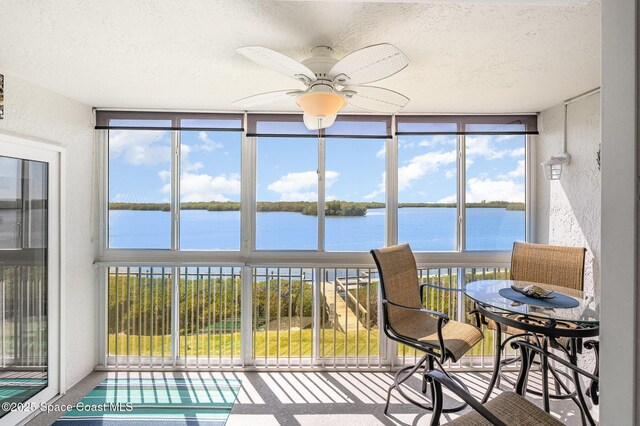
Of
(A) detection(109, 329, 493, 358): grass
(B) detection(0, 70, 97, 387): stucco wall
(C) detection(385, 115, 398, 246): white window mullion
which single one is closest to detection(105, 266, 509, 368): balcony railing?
(A) detection(109, 329, 493, 358): grass

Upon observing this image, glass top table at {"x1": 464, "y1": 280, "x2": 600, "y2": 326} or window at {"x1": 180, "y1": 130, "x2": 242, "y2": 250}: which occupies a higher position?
window at {"x1": 180, "y1": 130, "x2": 242, "y2": 250}

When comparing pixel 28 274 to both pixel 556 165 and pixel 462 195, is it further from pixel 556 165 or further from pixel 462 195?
pixel 556 165

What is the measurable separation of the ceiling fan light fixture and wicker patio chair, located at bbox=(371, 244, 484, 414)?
1219 mm

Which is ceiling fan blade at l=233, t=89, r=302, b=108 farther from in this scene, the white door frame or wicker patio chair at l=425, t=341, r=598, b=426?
the white door frame

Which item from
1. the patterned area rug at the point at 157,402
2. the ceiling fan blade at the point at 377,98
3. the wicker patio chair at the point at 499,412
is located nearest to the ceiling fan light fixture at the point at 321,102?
the ceiling fan blade at the point at 377,98

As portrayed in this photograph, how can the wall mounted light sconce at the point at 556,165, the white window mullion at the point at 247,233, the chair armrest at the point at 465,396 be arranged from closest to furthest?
the chair armrest at the point at 465,396
the wall mounted light sconce at the point at 556,165
the white window mullion at the point at 247,233

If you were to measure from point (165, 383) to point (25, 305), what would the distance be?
1.23 meters

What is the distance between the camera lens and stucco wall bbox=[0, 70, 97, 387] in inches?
88.0

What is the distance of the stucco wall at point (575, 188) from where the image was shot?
2.35m

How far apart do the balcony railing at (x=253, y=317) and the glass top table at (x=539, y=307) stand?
0.64m

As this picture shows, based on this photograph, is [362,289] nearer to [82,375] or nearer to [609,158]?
[609,158]

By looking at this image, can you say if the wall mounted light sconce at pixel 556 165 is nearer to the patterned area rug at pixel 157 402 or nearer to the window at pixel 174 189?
the window at pixel 174 189

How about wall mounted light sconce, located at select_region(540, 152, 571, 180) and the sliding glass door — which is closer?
the sliding glass door

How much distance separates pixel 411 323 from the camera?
7.88 feet
